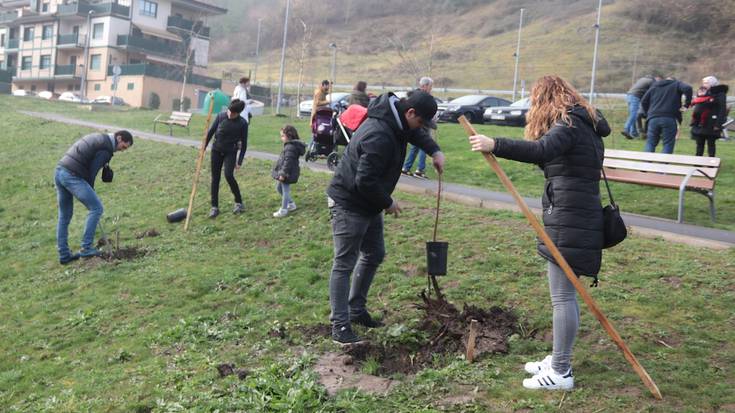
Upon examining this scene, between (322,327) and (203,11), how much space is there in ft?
206

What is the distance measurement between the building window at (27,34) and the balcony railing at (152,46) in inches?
568

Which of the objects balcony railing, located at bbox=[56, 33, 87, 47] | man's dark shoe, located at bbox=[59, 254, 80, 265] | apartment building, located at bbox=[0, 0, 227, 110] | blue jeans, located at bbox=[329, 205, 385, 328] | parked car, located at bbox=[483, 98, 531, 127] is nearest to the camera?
blue jeans, located at bbox=[329, 205, 385, 328]

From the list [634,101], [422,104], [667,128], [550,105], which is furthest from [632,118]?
[550,105]

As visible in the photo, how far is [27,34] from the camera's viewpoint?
68.2 m

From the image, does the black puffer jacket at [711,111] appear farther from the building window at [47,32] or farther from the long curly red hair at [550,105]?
the building window at [47,32]

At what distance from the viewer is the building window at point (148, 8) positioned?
60.7m

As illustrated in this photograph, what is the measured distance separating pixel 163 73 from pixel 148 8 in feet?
28.8

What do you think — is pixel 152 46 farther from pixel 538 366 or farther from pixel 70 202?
pixel 538 366

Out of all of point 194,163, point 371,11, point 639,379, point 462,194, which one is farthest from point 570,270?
point 371,11

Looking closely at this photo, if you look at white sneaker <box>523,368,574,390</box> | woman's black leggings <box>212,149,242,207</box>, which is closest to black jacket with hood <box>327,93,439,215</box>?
white sneaker <box>523,368,574,390</box>

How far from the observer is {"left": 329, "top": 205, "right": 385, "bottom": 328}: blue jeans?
18.7 feet

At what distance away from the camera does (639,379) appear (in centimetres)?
479

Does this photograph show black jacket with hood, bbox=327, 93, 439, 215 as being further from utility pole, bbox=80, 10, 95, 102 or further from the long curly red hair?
utility pole, bbox=80, 10, 95, 102

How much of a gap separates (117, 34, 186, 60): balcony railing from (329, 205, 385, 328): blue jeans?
57.2m
